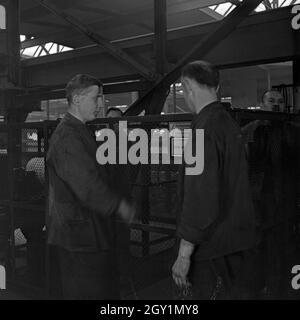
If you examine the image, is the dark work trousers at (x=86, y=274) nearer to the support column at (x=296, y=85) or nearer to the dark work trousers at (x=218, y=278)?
the dark work trousers at (x=218, y=278)

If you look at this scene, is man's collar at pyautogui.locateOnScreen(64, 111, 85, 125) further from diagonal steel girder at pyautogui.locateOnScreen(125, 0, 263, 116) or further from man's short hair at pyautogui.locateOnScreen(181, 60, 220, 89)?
diagonal steel girder at pyautogui.locateOnScreen(125, 0, 263, 116)

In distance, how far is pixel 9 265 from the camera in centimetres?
442

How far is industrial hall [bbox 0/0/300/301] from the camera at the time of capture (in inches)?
82.4

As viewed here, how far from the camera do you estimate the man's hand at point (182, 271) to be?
2.06 meters

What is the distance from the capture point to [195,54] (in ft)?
12.8

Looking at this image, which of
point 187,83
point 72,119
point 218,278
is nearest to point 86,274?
point 218,278

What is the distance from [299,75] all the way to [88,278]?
310cm

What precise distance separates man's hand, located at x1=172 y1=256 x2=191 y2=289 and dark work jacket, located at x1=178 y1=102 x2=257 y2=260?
0.08m

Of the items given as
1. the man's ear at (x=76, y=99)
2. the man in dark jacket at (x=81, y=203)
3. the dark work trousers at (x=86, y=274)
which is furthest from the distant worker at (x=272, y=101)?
the dark work trousers at (x=86, y=274)

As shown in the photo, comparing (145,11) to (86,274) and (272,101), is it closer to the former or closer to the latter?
(272,101)

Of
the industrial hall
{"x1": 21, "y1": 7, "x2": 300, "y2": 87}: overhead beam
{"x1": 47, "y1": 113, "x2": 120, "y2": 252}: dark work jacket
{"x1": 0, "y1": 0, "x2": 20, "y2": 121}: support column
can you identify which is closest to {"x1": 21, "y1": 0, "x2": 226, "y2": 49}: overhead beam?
{"x1": 21, "y1": 7, "x2": 300, "y2": 87}: overhead beam

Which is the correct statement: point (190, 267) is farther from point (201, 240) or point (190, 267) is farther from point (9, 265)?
point (9, 265)

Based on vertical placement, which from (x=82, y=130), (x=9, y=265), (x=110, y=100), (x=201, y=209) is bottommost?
(x=9, y=265)
